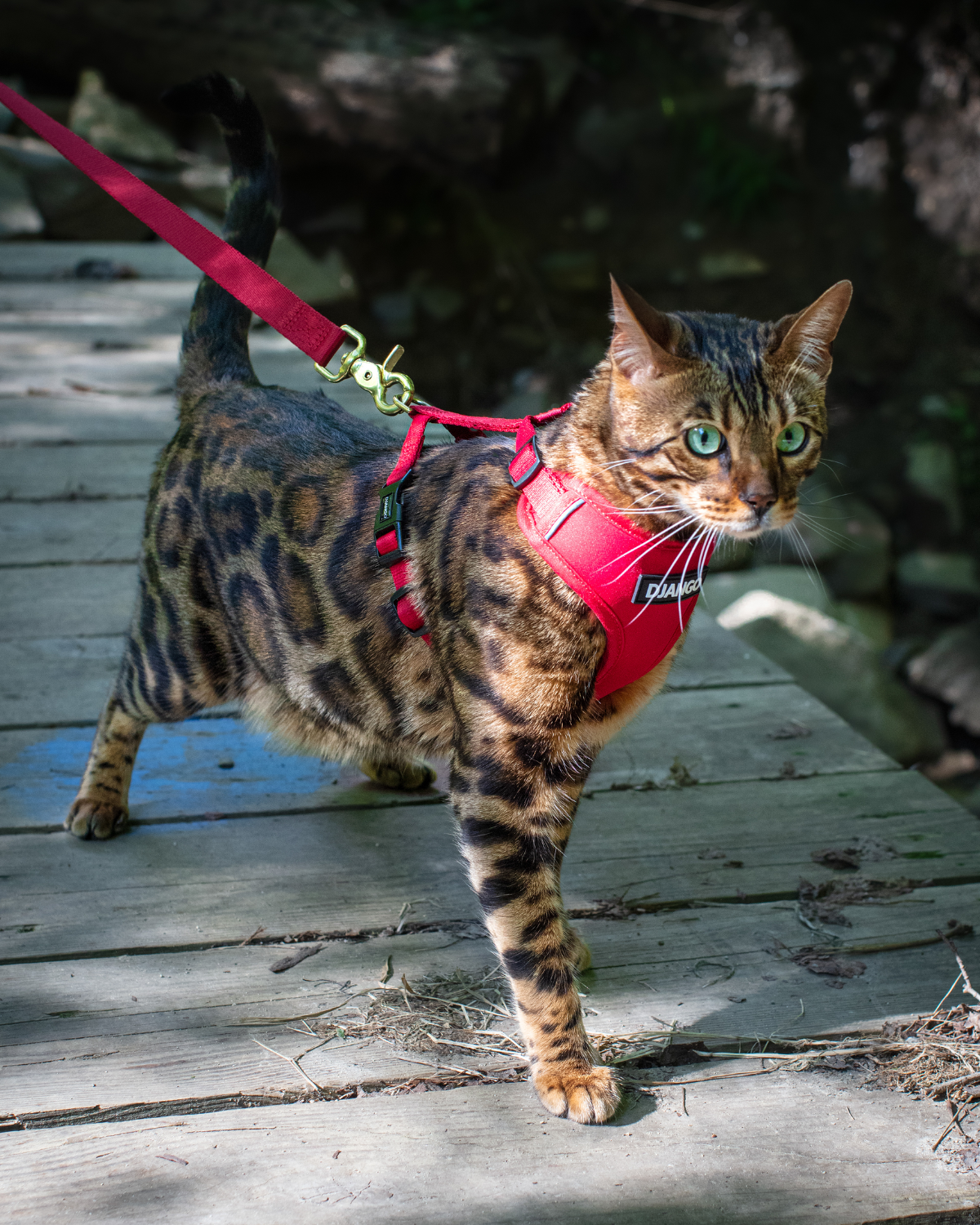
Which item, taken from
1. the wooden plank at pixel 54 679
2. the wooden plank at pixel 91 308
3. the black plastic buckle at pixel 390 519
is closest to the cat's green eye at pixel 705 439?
the black plastic buckle at pixel 390 519

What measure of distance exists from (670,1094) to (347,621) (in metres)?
0.92

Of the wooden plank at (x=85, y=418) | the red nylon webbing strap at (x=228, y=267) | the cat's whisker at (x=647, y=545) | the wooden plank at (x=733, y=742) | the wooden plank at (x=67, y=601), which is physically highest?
the red nylon webbing strap at (x=228, y=267)

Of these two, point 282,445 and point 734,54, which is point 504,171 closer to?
point 734,54

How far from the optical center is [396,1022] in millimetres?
1742

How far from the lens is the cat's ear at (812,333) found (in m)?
1.70

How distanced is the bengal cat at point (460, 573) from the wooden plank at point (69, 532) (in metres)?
1.06

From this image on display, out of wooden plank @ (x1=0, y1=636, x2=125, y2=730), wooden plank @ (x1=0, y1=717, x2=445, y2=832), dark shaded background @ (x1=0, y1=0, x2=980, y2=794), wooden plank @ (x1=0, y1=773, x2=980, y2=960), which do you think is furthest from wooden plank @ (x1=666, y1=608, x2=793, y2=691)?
dark shaded background @ (x1=0, y1=0, x2=980, y2=794)

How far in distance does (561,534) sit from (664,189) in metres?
7.29

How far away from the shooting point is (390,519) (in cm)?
186

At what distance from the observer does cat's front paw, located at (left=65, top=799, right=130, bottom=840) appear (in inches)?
85.2

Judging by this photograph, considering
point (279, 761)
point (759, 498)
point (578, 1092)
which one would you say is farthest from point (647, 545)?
point (279, 761)

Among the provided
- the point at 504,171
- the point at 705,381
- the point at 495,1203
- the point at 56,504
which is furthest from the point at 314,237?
the point at 495,1203

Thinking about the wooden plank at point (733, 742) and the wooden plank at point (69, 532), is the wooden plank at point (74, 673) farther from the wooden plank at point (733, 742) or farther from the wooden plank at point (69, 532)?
the wooden plank at point (69, 532)

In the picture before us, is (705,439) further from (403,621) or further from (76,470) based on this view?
(76,470)
